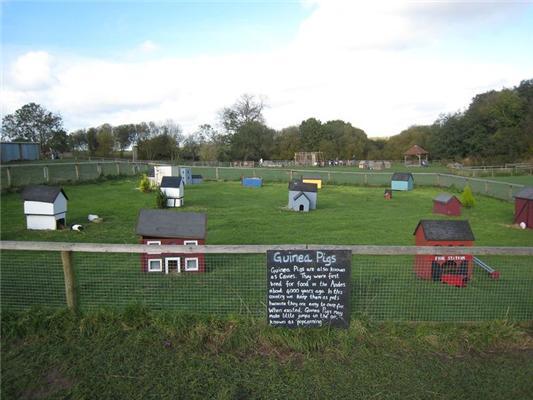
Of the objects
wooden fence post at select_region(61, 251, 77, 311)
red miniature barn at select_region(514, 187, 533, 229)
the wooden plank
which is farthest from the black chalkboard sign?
red miniature barn at select_region(514, 187, 533, 229)

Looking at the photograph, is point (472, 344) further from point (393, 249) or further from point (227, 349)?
point (227, 349)

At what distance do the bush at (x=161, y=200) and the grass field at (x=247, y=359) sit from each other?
13.3 metres

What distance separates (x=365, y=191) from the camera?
28.4m

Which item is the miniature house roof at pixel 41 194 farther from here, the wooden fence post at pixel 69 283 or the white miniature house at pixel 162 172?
the white miniature house at pixel 162 172

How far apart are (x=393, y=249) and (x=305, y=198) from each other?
1341 cm

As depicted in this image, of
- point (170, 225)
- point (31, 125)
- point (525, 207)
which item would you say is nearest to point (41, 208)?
point (170, 225)

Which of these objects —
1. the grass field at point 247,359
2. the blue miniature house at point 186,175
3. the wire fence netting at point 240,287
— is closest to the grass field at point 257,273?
the wire fence netting at point 240,287

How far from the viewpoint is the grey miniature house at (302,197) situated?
61.0 ft

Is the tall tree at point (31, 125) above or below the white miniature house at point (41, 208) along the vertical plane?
above

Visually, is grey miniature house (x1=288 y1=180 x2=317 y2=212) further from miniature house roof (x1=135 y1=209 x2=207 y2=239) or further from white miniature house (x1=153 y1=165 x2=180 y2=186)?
white miniature house (x1=153 y1=165 x2=180 y2=186)

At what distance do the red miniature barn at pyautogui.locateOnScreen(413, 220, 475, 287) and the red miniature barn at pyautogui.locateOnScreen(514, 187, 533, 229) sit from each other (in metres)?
8.36

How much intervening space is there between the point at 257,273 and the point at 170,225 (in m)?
2.15

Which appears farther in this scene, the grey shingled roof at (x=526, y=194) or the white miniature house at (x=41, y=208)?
the grey shingled roof at (x=526, y=194)

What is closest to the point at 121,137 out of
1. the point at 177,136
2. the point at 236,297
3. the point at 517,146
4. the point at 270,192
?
the point at 177,136
